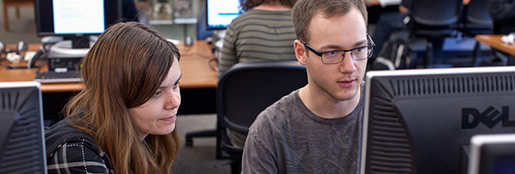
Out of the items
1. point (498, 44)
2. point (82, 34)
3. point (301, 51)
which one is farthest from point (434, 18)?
point (301, 51)


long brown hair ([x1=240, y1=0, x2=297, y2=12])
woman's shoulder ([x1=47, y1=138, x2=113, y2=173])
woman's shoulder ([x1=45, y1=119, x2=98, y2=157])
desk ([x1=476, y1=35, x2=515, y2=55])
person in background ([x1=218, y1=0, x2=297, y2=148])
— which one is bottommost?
desk ([x1=476, y1=35, x2=515, y2=55])

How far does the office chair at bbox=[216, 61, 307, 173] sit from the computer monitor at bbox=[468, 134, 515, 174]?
1297 millimetres

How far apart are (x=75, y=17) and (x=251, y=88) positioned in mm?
1126

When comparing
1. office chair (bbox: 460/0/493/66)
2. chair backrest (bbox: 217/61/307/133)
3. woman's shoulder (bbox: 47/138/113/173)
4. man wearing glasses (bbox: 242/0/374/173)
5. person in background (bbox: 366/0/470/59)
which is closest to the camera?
woman's shoulder (bbox: 47/138/113/173)

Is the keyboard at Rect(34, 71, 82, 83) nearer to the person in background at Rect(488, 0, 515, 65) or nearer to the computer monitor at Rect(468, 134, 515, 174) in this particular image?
the computer monitor at Rect(468, 134, 515, 174)

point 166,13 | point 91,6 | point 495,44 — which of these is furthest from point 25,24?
point 495,44

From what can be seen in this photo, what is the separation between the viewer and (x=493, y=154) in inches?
25.5

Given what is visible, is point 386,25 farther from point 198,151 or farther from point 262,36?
point 262,36

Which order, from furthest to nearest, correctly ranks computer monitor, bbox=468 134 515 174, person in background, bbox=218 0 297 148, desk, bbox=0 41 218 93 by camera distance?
desk, bbox=0 41 218 93 < person in background, bbox=218 0 297 148 < computer monitor, bbox=468 134 515 174

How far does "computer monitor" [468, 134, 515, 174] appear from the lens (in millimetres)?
648

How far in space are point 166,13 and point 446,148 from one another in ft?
16.4

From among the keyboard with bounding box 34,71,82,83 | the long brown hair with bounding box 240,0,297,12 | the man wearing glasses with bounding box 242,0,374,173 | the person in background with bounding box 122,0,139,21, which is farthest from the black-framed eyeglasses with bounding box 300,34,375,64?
the person in background with bounding box 122,0,139,21

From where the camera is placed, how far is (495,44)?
3648mm

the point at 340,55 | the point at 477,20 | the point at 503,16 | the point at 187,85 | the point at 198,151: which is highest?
the point at 340,55
